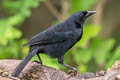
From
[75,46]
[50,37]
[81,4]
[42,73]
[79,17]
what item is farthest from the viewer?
[81,4]

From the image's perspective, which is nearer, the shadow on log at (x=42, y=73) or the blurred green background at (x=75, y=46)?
the shadow on log at (x=42, y=73)

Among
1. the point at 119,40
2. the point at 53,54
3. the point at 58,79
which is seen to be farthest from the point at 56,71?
the point at 119,40

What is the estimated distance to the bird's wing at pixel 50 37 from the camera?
5.41 m

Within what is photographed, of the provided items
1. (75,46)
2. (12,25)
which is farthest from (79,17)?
(75,46)

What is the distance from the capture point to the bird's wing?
17.7 ft

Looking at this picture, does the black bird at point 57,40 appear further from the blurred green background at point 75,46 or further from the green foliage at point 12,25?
the green foliage at point 12,25

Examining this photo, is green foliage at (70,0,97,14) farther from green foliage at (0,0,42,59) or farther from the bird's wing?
the bird's wing

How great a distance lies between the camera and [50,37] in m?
5.55

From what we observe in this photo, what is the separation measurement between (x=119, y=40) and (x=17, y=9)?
4392mm

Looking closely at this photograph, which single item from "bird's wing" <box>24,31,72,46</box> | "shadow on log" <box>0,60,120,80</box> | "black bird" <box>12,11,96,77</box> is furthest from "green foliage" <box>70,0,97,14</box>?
"shadow on log" <box>0,60,120,80</box>

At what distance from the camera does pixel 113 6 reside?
12.0 m

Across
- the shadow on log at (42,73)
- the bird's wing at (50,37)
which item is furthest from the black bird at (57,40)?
the shadow on log at (42,73)

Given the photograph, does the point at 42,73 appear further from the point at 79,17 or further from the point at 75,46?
the point at 75,46

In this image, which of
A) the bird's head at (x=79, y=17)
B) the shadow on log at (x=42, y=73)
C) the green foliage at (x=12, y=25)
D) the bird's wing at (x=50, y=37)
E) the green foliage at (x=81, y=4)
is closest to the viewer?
the shadow on log at (x=42, y=73)
